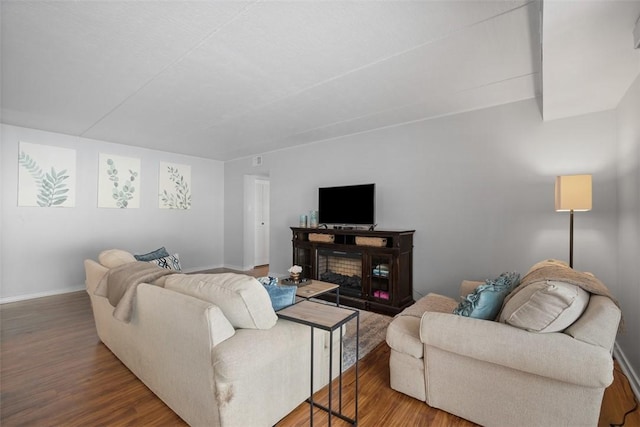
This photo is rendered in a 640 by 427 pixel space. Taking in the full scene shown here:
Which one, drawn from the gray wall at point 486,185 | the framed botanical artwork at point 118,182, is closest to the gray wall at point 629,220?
the gray wall at point 486,185

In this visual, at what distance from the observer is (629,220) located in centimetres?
230

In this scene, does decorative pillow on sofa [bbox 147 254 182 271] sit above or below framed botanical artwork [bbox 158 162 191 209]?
below

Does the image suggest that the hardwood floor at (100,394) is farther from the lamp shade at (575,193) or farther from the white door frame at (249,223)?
the white door frame at (249,223)

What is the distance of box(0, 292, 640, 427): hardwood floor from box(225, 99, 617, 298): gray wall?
1256 millimetres

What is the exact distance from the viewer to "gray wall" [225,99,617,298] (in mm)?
2758

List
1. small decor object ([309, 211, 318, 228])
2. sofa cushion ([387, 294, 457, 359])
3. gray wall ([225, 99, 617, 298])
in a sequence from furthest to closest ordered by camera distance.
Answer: small decor object ([309, 211, 318, 228]) < gray wall ([225, 99, 617, 298]) < sofa cushion ([387, 294, 457, 359])

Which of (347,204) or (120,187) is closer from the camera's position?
(347,204)

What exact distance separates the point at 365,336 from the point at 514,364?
1.54 m

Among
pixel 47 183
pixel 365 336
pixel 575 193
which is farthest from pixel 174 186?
pixel 575 193

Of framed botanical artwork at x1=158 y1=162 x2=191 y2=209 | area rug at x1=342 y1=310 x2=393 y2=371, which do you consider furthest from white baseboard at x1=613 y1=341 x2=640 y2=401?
framed botanical artwork at x1=158 y1=162 x2=191 y2=209

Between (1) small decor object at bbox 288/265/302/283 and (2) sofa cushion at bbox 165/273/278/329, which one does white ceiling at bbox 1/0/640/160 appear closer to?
(2) sofa cushion at bbox 165/273/278/329

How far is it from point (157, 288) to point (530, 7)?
2.85 metres

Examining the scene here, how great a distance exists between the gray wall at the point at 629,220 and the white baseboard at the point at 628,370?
2cm

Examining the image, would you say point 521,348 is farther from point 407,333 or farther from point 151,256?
point 151,256
